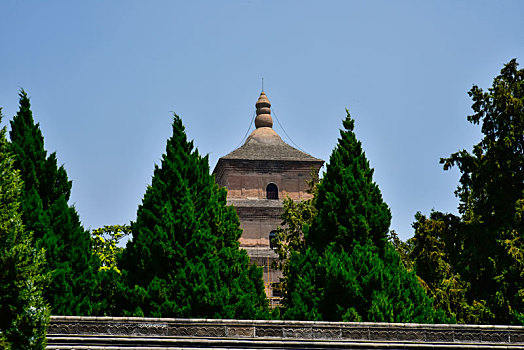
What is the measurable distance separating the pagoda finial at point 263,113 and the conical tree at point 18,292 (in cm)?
3201

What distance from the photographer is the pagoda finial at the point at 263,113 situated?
→ 4231 centimetres

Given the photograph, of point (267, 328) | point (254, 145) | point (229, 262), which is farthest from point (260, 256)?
point (267, 328)

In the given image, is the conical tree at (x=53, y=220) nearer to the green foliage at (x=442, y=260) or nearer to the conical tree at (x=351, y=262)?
the conical tree at (x=351, y=262)

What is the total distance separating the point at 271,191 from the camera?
38.5 m

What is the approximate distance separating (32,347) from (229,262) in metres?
5.96

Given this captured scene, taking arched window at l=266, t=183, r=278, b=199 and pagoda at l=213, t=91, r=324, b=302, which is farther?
arched window at l=266, t=183, r=278, b=199

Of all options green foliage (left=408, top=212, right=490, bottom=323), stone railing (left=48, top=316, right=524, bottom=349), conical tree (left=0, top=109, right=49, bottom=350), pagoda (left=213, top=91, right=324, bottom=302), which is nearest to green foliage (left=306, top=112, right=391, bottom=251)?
stone railing (left=48, top=316, right=524, bottom=349)

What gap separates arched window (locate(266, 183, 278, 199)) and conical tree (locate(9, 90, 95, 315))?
2332 cm

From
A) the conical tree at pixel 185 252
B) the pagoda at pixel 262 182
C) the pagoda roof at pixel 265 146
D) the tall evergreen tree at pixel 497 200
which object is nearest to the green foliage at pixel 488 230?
the tall evergreen tree at pixel 497 200

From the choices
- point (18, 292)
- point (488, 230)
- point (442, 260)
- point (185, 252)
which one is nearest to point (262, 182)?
point (442, 260)

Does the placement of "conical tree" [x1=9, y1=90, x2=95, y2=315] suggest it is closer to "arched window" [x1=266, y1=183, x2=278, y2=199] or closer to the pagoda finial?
"arched window" [x1=266, y1=183, x2=278, y2=199]

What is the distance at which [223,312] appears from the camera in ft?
47.2

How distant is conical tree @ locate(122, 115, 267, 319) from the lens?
14.4 meters

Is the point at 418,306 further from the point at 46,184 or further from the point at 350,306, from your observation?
the point at 46,184
